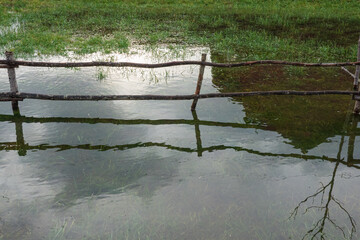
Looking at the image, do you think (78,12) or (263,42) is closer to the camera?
(263,42)

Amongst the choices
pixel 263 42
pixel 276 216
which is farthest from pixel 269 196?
pixel 263 42

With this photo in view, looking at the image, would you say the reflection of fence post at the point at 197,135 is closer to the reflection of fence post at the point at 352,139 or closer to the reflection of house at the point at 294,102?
the reflection of house at the point at 294,102

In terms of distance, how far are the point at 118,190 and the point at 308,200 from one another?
2.47m

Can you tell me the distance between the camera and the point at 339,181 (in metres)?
4.61

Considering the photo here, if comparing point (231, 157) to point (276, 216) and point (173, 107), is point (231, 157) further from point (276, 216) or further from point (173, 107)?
point (173, 107)

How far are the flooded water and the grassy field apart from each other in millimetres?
4087

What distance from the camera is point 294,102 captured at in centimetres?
751

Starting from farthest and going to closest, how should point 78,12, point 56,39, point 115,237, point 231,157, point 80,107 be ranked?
point 78,12 → point 56,39 → point 80,107 → point 231,157 → point 115,237

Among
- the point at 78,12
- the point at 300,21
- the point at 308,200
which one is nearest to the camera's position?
the point at 308,200

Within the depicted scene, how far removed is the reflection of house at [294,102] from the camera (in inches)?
241

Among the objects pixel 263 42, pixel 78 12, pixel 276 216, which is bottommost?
pixel 276 216

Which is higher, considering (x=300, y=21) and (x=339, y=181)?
(x=300, y=21)

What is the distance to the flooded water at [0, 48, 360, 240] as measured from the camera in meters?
3.70

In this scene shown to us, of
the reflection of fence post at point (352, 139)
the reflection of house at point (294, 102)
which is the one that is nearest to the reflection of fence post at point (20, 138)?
the reflection of house at point (294, 102)
